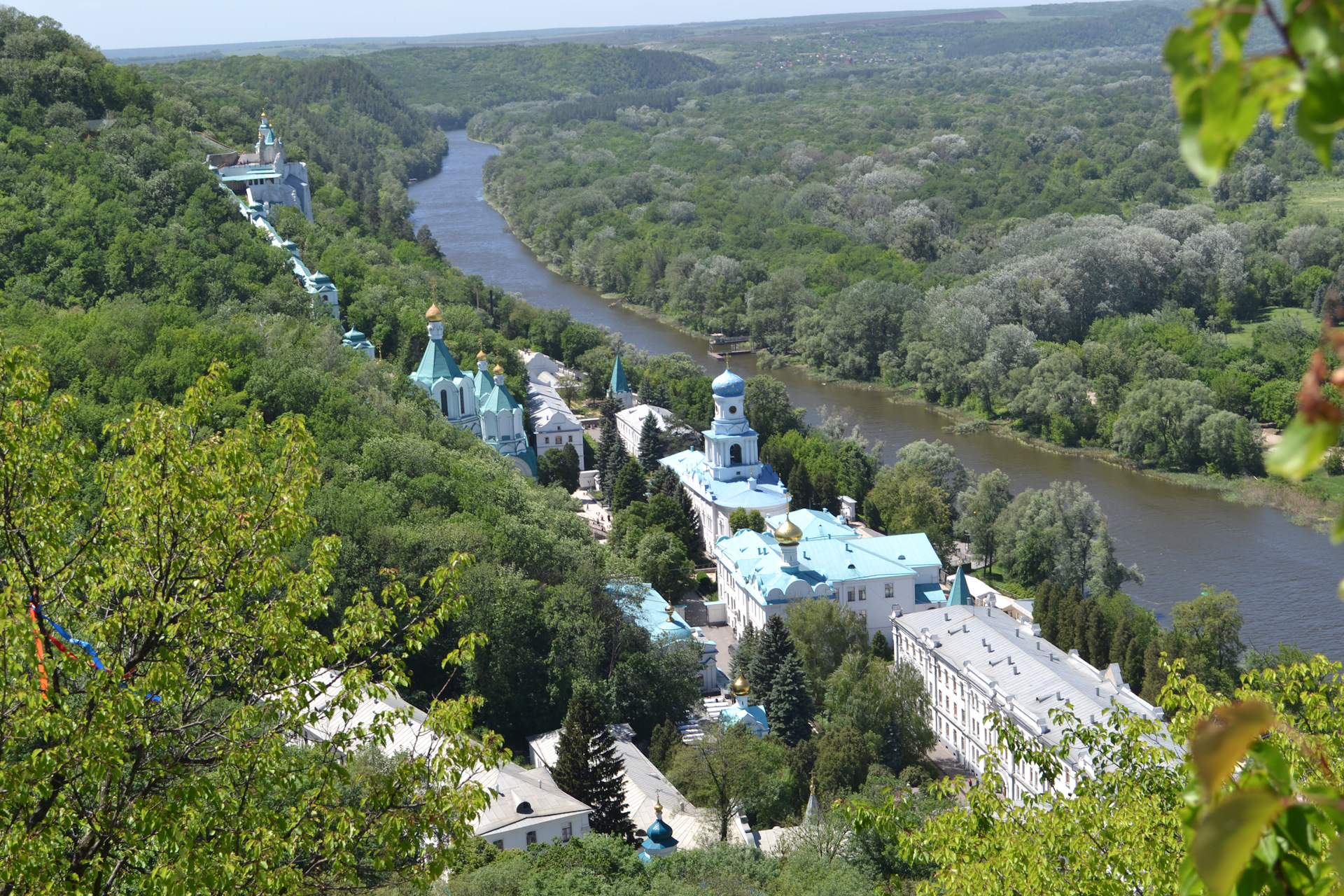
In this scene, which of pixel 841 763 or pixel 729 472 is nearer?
pixel 841 763

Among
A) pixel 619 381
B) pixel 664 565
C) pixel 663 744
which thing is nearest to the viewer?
pixel 663 744

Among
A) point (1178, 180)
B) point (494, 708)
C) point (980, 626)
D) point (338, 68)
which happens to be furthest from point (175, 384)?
point (338, 68)

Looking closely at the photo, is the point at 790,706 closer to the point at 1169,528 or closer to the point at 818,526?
the point at 818,526

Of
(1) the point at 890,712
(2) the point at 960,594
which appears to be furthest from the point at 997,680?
(2) the point at 960,594

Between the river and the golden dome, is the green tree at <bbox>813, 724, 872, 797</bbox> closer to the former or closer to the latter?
the golden dome

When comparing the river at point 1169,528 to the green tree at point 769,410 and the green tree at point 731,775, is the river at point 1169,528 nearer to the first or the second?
the green tree at point 769,410
